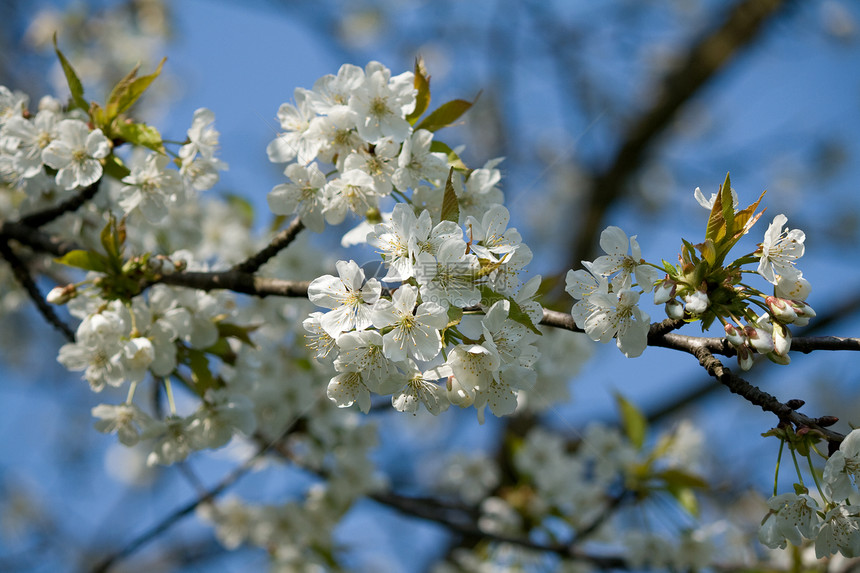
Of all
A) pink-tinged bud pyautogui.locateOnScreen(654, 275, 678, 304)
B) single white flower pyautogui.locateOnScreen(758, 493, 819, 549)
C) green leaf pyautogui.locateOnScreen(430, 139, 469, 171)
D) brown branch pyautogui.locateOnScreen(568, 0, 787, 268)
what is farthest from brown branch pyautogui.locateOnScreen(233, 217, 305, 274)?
brown branch pyautogui.locateOnScreen(568, 0, 787, 268)

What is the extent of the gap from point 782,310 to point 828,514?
1.44ft

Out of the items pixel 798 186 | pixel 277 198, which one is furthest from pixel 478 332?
pixel 798 186

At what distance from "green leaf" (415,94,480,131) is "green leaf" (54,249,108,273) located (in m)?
0.90

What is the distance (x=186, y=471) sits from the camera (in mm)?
2590

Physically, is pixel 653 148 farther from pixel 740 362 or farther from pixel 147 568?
pixel 147 568

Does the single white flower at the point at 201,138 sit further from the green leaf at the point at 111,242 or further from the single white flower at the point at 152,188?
the green leaf at the point at 111,242

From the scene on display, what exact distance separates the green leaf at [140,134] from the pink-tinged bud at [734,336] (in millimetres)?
1439

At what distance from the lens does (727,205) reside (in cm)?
133

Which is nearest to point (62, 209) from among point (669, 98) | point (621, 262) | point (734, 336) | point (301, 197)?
point (301, 197)

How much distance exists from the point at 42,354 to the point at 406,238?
6.20m

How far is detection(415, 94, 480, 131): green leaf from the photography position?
5.39ft

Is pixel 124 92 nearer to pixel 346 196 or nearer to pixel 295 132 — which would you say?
pixel 295 132

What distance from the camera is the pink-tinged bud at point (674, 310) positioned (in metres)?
1.30

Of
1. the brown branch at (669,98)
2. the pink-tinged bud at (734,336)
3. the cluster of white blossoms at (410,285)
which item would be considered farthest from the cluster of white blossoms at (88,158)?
the brown branch at (669,98)
